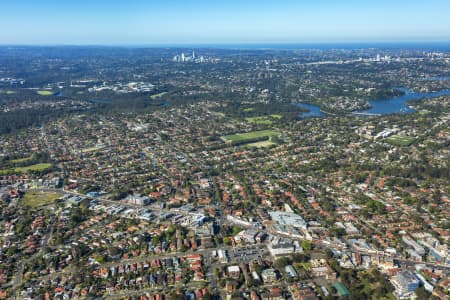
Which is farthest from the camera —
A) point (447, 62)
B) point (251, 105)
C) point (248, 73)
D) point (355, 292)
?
point (447, 62)

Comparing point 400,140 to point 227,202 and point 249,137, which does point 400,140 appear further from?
point 227,202

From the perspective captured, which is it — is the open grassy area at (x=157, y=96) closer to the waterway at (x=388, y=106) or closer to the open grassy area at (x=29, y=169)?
the waterway at (x=388, y=106)

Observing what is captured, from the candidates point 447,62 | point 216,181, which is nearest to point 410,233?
point 216,181

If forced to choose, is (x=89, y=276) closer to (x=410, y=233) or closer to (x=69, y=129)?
(x=410, y=233)

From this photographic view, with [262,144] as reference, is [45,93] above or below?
above

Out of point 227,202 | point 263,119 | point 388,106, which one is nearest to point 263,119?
point 263,119

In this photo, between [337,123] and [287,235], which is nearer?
[287,235]
